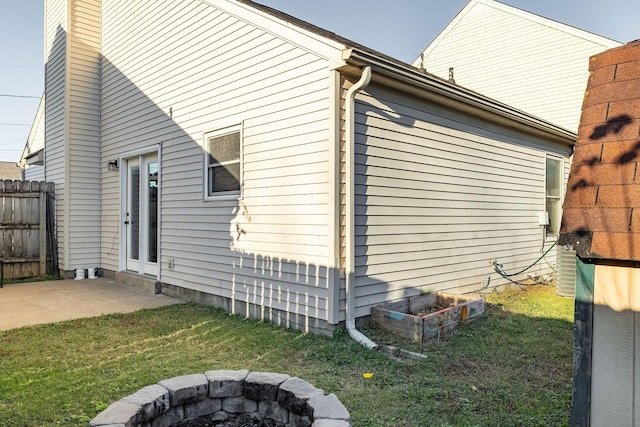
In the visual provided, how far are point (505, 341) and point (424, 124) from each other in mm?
2812

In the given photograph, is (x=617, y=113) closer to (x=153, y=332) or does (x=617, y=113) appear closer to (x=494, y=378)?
(x=494, y=378)

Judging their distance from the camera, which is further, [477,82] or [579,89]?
[477,82]

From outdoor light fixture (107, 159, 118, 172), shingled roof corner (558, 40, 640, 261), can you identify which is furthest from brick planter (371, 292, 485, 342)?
outdoor light fixture (107, 159, 118, 172)

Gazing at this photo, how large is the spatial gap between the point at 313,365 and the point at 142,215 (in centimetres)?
523

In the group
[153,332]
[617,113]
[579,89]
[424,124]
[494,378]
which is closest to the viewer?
[617,113]

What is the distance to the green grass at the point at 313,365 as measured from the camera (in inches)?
115

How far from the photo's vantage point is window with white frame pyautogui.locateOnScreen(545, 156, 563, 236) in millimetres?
8617

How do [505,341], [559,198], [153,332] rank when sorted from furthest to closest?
1. [559,198]
2. [153,332]
3. [505,341]

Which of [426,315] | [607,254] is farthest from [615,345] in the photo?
[426,315]

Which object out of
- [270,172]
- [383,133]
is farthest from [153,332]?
[383,133]

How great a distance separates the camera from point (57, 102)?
9.09m

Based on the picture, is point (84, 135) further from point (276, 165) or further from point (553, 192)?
point (553, 192)

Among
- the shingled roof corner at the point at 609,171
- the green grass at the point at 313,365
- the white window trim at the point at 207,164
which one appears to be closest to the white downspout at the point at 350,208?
the green grass at the point at 313,365

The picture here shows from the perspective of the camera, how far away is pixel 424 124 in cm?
557
